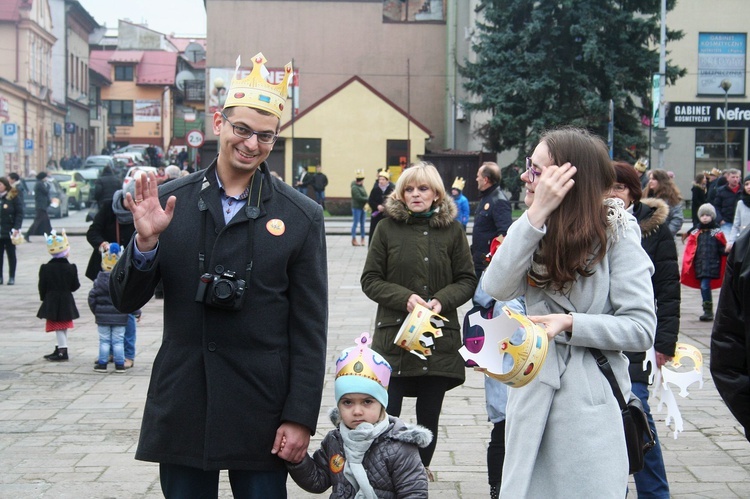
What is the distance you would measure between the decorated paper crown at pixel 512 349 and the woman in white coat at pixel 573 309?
0.33 ft


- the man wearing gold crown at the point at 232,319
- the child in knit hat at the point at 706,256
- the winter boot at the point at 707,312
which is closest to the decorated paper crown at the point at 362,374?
the man wearing gold crown at the point at 232,319

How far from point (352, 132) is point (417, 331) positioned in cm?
3945

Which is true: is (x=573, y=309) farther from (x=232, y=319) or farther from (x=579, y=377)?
(x=232, y=319)

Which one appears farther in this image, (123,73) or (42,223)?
(123,73)

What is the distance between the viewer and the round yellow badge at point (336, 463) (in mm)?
3963

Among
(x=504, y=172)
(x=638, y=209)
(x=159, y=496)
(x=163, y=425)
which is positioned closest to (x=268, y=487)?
(x=163, y=425)

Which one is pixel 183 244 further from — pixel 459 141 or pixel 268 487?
pixel 459 141

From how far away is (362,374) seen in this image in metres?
4.10

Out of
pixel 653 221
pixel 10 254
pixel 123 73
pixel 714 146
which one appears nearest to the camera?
pixel 653 221

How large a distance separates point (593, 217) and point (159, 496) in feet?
11.3

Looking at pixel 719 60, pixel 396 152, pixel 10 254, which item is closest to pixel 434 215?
pixel 10 254

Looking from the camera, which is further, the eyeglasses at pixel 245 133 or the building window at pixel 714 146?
the building window at pixel 714 146

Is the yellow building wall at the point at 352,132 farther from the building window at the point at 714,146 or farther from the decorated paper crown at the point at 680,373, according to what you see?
the decorated paper crown at the point at 680,373

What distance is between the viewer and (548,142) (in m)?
3.46
